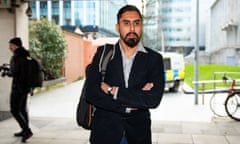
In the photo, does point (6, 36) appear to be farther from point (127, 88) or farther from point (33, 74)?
point (127, 88)

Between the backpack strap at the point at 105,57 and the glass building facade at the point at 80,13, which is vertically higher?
the glass building facade at the point at 80,13

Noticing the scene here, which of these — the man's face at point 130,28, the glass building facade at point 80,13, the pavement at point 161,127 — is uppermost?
the glass building facade at point 80,13

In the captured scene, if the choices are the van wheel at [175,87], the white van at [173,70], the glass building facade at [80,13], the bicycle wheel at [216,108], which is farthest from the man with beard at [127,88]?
the glass building facade at [80,13]

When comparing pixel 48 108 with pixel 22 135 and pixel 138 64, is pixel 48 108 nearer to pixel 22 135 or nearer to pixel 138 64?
pixel 22 135

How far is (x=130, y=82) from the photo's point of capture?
8.02 ft

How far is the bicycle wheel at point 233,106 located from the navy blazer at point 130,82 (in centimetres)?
582

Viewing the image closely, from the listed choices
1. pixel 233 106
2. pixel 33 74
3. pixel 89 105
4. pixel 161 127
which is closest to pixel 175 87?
pixel 233 106

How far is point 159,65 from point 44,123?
218 inches

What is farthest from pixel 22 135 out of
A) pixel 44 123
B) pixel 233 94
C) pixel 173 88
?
pixel 173 88

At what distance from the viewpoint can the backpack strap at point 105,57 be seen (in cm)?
248

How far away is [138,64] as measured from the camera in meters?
2.49

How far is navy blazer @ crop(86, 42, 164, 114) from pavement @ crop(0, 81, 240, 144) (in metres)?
3.62

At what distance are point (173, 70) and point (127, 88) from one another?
1298 cm

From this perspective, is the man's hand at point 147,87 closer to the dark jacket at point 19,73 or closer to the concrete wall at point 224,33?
the dark jacket at point 19,73
